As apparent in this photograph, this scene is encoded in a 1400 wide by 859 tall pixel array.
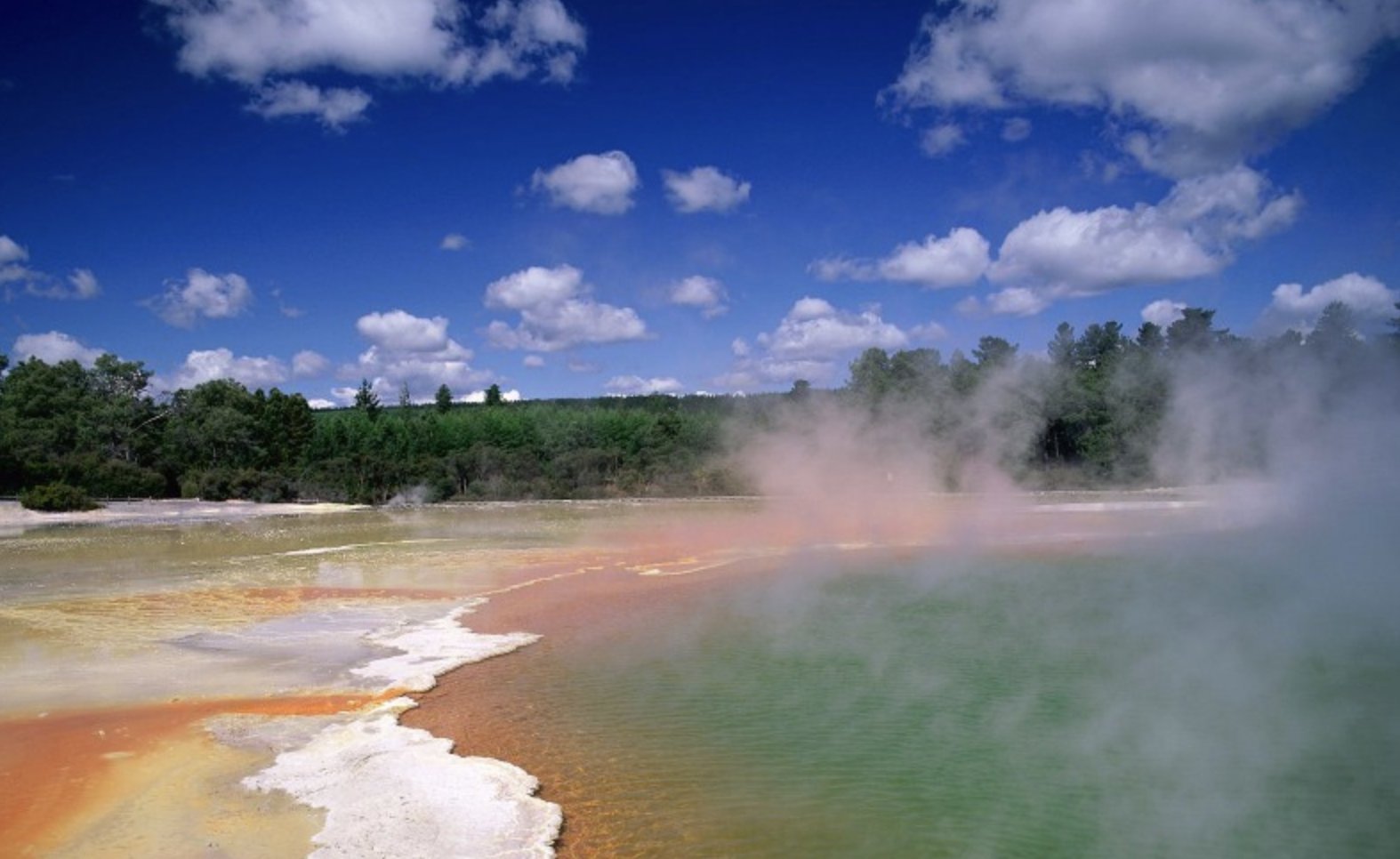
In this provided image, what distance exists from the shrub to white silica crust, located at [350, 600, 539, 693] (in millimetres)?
32794

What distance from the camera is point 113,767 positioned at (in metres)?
6.76

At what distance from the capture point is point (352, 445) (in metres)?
55.1

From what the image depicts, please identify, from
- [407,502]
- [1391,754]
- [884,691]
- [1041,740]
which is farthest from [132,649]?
[407,502]

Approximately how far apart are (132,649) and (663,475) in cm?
3525

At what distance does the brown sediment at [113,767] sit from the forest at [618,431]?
1197cm

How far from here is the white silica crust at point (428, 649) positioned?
9.31 m

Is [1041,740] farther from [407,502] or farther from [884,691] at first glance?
[407,502]

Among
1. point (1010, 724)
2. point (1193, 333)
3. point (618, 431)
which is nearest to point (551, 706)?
point (1010, 724)

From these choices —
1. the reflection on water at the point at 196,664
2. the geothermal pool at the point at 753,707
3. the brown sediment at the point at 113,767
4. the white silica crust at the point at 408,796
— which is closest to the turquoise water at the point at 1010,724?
the geothermal pool at the point at 753,707

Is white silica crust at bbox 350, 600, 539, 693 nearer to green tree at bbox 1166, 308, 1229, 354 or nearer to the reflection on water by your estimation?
the reflection on water

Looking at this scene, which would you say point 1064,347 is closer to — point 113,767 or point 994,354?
point 994,354

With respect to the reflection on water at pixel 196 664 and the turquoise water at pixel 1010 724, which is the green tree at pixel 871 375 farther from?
the turquoise water at pixel 1010 724

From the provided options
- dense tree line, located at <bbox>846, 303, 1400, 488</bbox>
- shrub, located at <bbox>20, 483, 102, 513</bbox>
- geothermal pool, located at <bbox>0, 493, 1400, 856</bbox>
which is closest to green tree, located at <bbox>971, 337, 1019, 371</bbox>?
dense tree line, located at <bbox>846, 303, 1400, 488</bbox>

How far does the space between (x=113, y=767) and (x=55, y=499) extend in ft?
121
